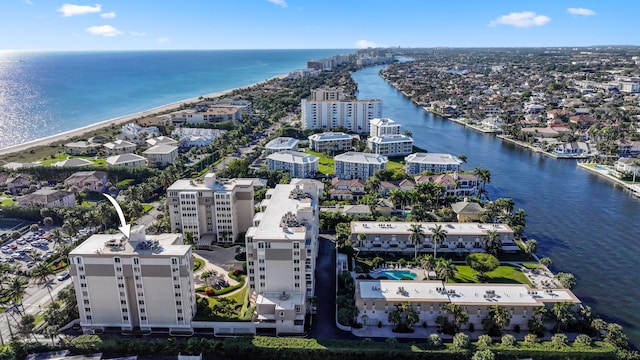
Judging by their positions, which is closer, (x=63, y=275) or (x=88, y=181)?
(x=63, y=275)

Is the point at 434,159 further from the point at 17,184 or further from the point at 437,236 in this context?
the point at 17,184

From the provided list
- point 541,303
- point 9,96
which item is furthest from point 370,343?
point 9,96

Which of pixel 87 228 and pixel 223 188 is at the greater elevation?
pixel 223 188

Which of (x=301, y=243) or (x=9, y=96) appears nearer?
(x=301, y=243)

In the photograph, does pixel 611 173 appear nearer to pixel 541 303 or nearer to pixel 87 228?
pixel 541 303

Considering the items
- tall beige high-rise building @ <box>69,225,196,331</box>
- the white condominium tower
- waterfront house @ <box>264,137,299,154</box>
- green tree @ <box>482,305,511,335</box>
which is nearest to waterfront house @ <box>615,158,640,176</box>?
the white condominium tower

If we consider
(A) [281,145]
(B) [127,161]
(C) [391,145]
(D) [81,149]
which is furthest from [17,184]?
(C) [391,145]
